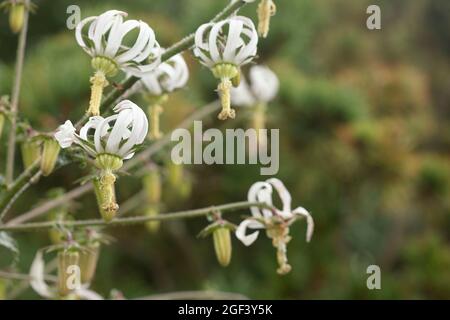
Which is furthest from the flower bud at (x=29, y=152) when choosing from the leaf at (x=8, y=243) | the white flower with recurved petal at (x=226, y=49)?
the white flower with recurved petal at (x=226, y=49)

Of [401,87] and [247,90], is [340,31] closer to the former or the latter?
[401,87]

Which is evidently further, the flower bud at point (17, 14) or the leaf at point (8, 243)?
the flower bud at point (17, 14)

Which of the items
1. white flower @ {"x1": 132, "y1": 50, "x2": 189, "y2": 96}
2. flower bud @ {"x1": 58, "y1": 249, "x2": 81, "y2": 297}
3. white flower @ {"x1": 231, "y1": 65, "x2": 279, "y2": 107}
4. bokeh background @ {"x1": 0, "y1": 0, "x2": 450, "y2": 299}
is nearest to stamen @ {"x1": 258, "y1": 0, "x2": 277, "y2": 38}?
white flower @ {"x1": 132, "y1": 50, "x2": 189, "y2": 96}

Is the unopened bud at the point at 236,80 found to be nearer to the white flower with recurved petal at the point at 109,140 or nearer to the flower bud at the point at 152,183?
the white flower with recurved petal at the point at 109,140

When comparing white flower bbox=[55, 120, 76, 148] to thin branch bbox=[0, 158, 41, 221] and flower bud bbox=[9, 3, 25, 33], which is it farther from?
flower bud bbox=[9, 3, 25, 33]

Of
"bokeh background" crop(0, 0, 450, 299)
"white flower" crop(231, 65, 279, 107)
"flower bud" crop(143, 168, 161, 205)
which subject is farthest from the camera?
"bokeh background" crop(0, 0, 450, 299)

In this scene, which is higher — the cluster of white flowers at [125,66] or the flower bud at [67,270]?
the cluster of white flowers at [125,66]

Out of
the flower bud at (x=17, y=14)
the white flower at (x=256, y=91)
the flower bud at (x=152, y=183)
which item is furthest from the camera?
the white flower at (x=256, y=91)

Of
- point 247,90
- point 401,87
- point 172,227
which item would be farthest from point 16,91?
point 401,87
